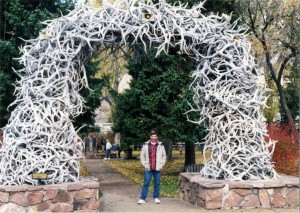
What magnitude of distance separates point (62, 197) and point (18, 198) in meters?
0.74

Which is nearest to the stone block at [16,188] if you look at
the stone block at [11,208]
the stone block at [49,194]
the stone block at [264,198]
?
the stone block at [11,208]

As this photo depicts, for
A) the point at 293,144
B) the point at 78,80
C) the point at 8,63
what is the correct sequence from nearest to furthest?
1. the point at 78,80
2. the point at 293,144
3. the point at 8,63

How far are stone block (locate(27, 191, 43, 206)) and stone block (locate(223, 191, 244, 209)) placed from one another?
3.33 meters

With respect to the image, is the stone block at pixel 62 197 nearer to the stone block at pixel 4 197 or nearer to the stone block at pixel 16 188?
the stone block at pixel 16 188

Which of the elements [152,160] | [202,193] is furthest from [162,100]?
[202,193]

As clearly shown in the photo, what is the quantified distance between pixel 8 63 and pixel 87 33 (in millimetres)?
6567

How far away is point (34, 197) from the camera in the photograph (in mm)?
8086

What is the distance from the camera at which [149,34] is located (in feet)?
31.2

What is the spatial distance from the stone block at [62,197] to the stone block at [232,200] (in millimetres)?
2819

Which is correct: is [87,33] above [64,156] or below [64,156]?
above

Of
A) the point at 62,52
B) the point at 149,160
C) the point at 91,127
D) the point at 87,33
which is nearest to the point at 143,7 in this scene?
the point at 87,33

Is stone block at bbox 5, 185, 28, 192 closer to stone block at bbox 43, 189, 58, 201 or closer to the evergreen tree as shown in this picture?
stone block at bbox 43, 189, 58, 201

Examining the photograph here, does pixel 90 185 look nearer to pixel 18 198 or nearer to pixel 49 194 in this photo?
pixel 49 194

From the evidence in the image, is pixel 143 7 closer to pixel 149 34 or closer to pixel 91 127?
pixel 149 34
